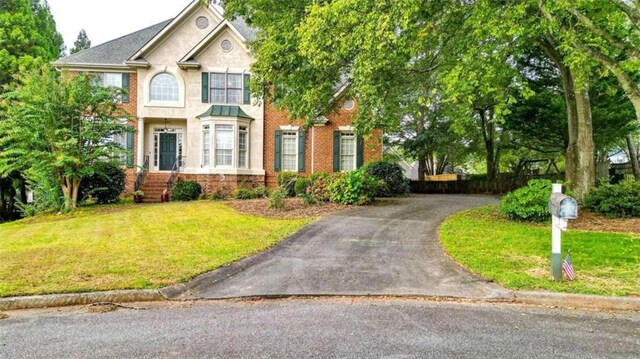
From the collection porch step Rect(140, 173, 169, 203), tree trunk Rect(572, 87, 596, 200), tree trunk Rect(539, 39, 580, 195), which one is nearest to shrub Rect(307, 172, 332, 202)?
tree trunk Rect(539, 39, 580, 195)

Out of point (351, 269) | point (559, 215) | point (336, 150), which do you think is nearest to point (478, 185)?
point (336, 150)

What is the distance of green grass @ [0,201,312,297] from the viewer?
5.39 meters

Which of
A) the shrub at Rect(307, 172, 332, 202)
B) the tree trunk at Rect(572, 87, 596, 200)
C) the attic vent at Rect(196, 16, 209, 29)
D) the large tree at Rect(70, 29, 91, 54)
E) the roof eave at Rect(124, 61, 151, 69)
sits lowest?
the shrub at Rect(307, 172, 332, 202)

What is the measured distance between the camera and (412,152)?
24016 mm

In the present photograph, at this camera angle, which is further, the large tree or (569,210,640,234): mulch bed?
the large tree

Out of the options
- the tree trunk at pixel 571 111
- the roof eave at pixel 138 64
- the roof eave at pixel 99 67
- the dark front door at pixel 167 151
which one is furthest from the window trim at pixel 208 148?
the tree trunk at pixel 571 111

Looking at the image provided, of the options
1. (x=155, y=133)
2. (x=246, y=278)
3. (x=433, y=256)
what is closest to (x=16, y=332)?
(x=246, y=278)

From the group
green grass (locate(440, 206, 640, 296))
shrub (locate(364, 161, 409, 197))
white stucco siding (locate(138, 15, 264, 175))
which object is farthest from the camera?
white stucco siding (locate(138, 15, 264, 175))

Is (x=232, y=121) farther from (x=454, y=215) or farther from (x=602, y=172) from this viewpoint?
(x=602, y=172)

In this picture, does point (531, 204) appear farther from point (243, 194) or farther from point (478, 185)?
point (478, 185)

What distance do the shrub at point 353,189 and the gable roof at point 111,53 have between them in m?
12.2

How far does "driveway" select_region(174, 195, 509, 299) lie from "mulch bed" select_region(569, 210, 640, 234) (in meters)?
3.38

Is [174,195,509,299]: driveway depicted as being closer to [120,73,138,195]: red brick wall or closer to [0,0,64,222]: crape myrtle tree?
[120,73,138,195]: red brick wall

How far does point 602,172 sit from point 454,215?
32.0 feet
